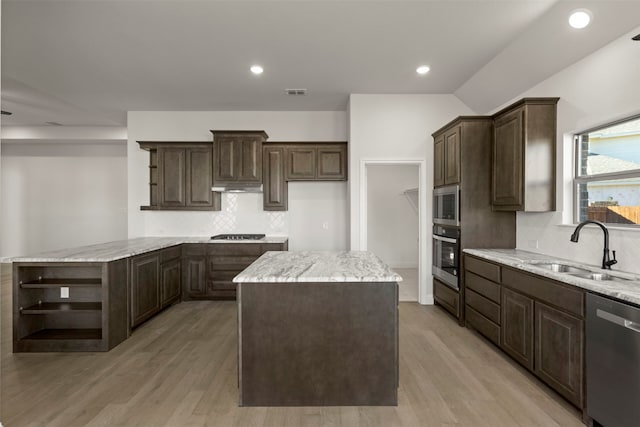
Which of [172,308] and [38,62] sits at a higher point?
[38,62]

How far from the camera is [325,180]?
5254 mm

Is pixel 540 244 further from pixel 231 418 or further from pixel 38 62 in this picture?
pixel 38 62

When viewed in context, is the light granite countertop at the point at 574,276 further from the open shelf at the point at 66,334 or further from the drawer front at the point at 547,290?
the open shelf at the point at 66,334

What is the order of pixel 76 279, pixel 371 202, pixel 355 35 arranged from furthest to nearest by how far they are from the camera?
pixel 371 202 → pixel 76 279 → pixel 355 35

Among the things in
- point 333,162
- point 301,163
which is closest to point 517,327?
point 333,162

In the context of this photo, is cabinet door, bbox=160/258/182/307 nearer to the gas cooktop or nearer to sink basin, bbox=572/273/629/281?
the gas cooktop

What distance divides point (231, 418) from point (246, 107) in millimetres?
4371

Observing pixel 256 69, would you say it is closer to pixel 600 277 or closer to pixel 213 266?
pixel 213 266

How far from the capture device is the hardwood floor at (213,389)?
7.13ft

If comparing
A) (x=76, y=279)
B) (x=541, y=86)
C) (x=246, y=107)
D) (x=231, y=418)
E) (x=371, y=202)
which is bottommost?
(x=231, y=418)

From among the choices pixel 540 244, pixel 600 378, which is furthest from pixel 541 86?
pixel 600 378

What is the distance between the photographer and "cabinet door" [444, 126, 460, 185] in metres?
3.97

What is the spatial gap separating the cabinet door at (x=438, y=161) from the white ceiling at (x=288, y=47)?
0.72 m

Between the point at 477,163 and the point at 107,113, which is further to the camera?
the point at 107,113
